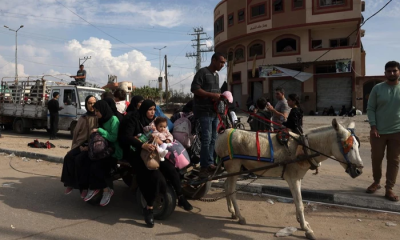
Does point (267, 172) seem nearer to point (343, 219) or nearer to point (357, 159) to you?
point (357, 159)

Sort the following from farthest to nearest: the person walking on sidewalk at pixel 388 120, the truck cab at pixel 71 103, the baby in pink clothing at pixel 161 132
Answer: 1. the truck cab at pixel 71 103
2. the person walking on sidewalk at pixel 388 120
3. the baby in pink clothing at pixel 161 132

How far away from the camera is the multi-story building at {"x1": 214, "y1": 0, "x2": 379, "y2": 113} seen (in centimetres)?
2502

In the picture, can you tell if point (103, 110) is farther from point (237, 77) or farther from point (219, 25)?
point (219, 25)

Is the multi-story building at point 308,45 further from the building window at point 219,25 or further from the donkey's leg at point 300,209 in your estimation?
the donkey's leg at point 300,209

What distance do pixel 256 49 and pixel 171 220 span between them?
27126mm

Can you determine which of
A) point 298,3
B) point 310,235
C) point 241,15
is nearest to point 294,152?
point 310,235

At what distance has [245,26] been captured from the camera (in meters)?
29.4

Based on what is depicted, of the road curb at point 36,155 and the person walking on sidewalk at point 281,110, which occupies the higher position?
the person walking on sidewalk at point 281,110

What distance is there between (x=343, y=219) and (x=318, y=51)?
79.6 feet

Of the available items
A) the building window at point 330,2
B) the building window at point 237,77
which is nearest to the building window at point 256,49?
the building window at point 237,77

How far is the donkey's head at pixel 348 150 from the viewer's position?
11.3 ft

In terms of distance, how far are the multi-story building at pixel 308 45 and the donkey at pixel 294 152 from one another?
77.8ft

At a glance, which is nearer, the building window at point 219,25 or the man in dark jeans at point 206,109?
the man in dark jeans at point 206,109

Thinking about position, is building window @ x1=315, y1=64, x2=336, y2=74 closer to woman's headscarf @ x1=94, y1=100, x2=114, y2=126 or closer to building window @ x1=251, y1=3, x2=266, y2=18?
building window @ x1=251, y1=3, x2=266, y2=18
